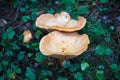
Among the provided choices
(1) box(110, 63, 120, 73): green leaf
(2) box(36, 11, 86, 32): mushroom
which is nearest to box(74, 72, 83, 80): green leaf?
(1) box(110, 63, 120, 73): green leaf

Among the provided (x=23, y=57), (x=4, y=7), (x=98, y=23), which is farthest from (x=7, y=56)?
(x=98, y=23)

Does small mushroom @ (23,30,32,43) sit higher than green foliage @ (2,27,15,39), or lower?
lower

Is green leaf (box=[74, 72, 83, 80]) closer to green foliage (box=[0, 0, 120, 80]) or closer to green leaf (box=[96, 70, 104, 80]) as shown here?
green foliage (box=[0, 0, 120, 80])

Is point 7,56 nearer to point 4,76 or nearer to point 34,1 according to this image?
point 4,76

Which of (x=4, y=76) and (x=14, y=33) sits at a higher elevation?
(x=14, y=33)

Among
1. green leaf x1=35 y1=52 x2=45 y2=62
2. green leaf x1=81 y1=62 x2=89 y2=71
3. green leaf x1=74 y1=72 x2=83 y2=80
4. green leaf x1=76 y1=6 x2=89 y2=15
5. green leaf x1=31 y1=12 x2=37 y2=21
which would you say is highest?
green leaf x1=76 y1=6 x2=89 y2=15

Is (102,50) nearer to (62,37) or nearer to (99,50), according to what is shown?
(99,50)

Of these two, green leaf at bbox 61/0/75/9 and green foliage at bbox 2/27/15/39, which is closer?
green foliage at bbox 2/27/15/39

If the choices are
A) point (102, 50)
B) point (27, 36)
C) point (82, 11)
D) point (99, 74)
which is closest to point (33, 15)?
point (27, 36)
